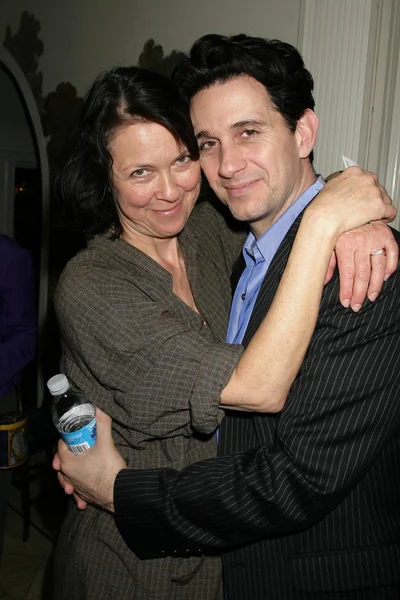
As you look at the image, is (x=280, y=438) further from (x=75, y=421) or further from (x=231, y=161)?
(x=231, y=161)

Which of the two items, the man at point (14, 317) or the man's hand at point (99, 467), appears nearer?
the man's hand at point (99, 467)

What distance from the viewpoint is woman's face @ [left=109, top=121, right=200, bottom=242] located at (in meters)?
1.54

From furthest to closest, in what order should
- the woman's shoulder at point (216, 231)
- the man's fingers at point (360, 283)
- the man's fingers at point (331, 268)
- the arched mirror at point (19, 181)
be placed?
the arched mirror at point (19, 181) → the woman's shoulder at point (216, 231) → the man's fingers at point (331, 268) → the man's fingers at point (360, 283)

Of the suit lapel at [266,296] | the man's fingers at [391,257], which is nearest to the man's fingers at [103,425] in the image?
the suit lapel at [266,296]

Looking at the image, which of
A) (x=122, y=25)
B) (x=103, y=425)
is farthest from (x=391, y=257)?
(x=122, y=25)

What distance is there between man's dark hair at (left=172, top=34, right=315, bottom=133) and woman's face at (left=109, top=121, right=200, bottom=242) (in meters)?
0.19

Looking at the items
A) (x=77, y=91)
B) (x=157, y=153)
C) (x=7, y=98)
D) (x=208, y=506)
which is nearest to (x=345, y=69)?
(x=157, y=153)

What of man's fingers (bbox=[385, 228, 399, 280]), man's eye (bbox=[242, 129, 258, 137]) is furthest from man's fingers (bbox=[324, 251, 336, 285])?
man's eye (bbox=[242, 129, 258, 137])

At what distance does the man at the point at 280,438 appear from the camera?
1.16m

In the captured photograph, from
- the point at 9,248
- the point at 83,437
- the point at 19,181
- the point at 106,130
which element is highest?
the point at 106,130

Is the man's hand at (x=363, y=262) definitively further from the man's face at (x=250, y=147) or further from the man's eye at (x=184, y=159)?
A: the man's eye at (x=184, y=159)

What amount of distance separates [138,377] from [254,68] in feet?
2.90

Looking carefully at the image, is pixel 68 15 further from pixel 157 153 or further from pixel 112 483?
pixel 112 483

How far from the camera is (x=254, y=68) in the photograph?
153cm
